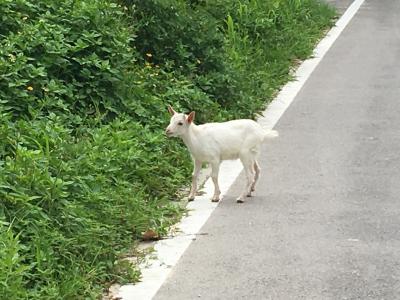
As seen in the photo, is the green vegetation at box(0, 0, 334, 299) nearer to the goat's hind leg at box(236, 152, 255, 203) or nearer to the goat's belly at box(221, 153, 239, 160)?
the goat's belly at box(221, 153, 239, 160)

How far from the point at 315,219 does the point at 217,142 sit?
1.12m

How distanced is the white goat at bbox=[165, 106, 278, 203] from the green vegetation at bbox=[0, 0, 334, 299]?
1.26ft

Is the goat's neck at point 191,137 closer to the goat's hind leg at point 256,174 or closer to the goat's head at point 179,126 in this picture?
the goat's head at point 179,126

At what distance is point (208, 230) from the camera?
6.87 metres

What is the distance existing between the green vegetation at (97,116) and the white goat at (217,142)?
1.26 ft

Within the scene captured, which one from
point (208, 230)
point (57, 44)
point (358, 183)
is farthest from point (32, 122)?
point (358, 183)

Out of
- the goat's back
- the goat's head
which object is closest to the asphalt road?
the goat's back

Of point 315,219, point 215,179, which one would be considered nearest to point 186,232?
point 215,179

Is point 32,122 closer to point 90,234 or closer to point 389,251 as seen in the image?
point 90,234

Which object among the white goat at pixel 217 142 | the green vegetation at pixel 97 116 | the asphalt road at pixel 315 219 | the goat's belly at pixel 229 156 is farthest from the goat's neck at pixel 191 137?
the asphalt road at pixel 315 219

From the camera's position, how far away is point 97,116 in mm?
8195

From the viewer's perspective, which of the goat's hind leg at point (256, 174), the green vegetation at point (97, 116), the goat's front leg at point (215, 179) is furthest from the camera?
the goat's hind leg at point (256, 174)

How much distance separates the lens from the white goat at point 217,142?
7.60 m

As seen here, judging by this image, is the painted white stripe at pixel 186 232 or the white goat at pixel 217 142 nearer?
the painted white stripe at pixel 186 232
